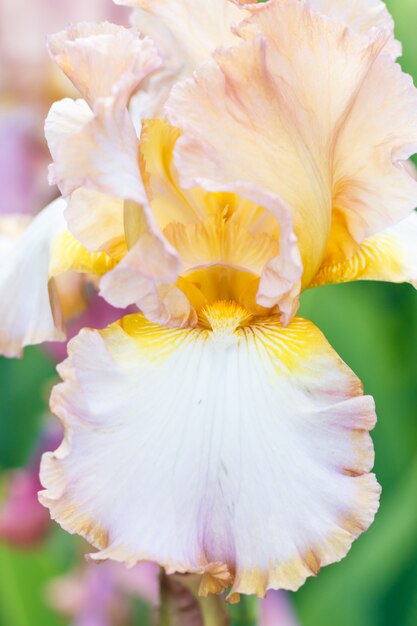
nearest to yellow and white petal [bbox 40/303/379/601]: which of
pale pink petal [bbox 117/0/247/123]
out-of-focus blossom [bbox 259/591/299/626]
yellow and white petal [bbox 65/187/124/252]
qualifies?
yellow and white petal [bbox 65/187/124/252]

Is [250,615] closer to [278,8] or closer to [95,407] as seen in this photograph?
[95,407]

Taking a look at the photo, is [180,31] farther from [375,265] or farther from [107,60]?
[375,265]

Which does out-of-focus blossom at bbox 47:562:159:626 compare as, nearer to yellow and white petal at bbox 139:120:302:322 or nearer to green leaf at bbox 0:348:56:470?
green leaf at bbox 0:348:56:470

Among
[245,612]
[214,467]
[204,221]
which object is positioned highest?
[204,221]

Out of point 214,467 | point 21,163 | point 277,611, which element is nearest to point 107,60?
point 214,467

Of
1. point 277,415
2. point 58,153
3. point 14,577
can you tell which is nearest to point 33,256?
point 58,153
